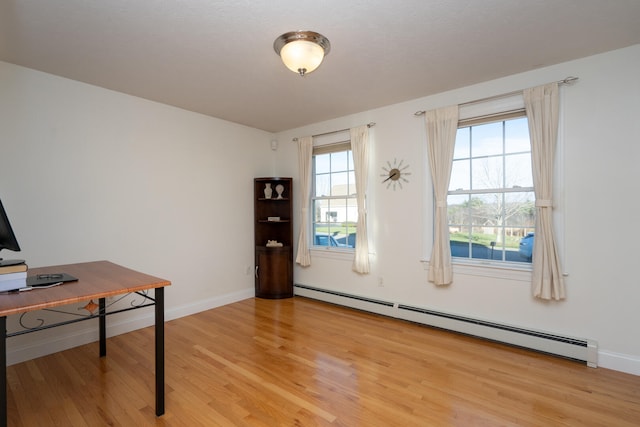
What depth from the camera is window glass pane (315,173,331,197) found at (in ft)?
15.0

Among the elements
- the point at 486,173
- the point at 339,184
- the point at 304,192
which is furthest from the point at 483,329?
the point at 304,192

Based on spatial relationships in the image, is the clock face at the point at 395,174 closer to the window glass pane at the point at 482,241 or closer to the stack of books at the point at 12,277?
the window glass pane at the point at 482,241

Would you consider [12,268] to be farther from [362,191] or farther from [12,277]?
[362,191]

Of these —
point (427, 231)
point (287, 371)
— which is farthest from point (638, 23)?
point (287, 371)

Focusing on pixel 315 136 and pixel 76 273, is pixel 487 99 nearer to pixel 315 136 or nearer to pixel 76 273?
pixel 315 136

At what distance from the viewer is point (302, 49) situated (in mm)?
2186

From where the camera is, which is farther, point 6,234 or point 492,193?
point 492,193

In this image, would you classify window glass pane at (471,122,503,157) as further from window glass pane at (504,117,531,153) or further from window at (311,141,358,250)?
window at (311,141,358,250)

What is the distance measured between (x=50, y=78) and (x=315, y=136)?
9.76 feet

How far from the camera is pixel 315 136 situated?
4.54 m

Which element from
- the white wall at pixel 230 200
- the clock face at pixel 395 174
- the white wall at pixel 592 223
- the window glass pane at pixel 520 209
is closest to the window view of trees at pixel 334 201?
the white wall at pixel 230 200

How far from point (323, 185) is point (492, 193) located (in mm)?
2288

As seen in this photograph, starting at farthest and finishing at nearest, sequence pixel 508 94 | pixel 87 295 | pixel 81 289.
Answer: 1. pixel 508 94
2. pixel 81 289
3. pixel 87 295

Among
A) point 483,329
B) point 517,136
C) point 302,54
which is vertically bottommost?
point 483,329
